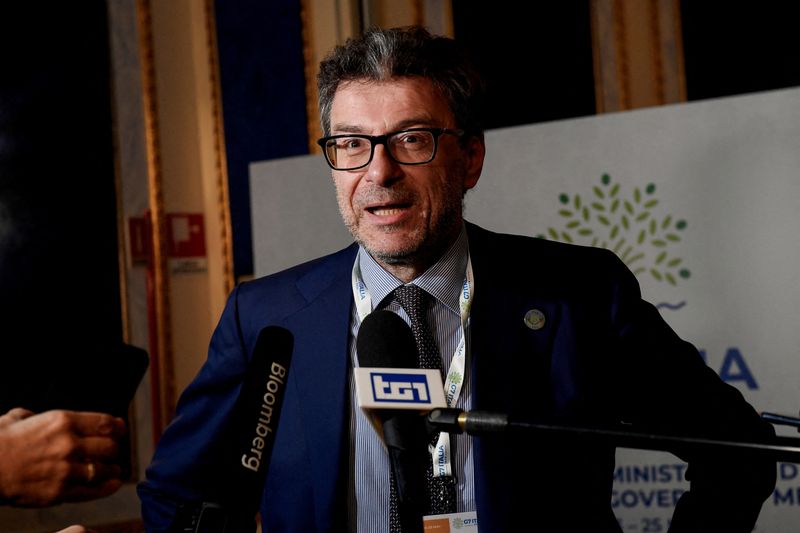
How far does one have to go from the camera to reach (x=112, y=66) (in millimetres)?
3812

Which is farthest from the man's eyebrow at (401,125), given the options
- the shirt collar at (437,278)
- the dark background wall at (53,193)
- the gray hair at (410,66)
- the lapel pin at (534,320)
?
the dark background wall at (53,193)

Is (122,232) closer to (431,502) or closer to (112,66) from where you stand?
(112,66)

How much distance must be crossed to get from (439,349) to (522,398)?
0.19 metres

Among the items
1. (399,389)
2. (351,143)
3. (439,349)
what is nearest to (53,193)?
(351,143)

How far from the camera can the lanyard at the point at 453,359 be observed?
152 centimetres

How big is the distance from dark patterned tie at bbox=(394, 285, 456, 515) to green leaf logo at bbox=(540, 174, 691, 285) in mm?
1245

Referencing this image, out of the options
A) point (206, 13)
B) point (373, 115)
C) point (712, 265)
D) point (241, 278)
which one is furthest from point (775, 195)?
point (206, 13)

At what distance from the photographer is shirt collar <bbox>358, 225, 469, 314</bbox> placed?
1.70 meters

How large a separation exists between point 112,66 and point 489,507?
303 cm

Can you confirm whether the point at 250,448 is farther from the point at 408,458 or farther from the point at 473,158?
the point at 473,158

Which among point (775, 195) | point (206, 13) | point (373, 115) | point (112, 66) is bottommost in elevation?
point (775, 195)

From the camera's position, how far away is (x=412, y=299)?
1.67m

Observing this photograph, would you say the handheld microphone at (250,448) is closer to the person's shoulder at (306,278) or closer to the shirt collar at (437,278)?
the shirt collar at (437,278)

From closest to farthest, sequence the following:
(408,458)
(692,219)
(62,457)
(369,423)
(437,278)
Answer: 1. (408,458)
2. (62,457)
3. (369,423)
4. (437,278)
5. (692,219)
